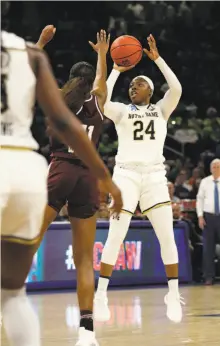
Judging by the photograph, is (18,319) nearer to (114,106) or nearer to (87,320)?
(87,320)

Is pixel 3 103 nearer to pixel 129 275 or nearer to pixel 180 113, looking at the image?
pixel 129 275

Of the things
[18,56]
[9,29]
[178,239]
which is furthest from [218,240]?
[18,56]

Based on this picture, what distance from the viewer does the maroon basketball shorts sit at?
4.42m

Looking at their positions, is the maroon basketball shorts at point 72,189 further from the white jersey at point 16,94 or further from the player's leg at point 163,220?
the white jersey at point 16,94

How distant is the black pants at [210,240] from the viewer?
32.6ft

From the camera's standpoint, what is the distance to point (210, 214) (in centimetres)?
1012

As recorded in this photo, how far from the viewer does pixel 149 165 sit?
18.9 feet

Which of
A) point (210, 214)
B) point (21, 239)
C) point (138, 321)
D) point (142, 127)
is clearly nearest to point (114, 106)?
point (142, 127)

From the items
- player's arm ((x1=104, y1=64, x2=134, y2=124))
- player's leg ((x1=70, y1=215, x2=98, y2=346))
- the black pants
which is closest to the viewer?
player's leg ((x1=70, y1=215, x2=98, y2=346))

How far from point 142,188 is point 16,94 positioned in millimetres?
3364

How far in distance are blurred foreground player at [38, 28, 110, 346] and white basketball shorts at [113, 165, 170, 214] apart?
3.87 feet

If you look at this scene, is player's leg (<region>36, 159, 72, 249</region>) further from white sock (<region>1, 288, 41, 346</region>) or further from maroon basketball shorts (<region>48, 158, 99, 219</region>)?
white sock (<region>1, 288, 41, 346</region>)

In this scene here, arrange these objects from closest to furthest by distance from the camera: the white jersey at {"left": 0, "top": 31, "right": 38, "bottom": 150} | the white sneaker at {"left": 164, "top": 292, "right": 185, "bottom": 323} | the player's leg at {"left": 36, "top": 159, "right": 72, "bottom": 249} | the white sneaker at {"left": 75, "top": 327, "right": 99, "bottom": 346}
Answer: the white jersey at {"left": 0, "top": 31, "right": 38, "bottom": 150}
the white sneaker at {"left": 75, "top": 327, "right": 99, "bottom": 346}
the player's leg at {"left": 36, "top": 159, "right": 72, "bottom": 249}
the white sneaker at {"left": 164, "top": 292, "right": 185, "bottom": 323}

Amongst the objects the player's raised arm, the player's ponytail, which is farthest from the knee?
the player's raised arm
